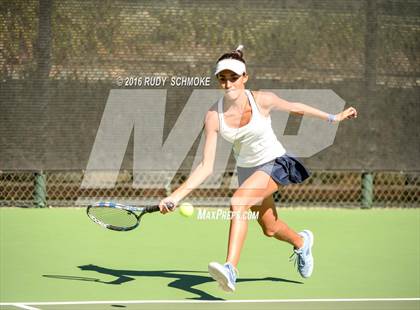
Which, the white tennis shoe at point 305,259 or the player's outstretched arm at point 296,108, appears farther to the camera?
the white tennis shoe at point 305,259

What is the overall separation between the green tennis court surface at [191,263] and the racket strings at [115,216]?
0.47 metres

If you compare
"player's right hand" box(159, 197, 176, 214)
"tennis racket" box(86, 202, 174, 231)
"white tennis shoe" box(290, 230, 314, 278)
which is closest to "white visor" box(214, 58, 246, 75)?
"player's right hand" box(159, 197, 176, 214)

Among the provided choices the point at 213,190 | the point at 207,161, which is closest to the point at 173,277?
the point at 207,161

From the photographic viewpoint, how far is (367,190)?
1159 cm

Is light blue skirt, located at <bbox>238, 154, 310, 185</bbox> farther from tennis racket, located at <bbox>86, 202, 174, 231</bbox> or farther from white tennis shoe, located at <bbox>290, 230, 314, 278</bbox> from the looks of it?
tennis racket, located at <bbox>86, 202, 174, 231</bbox>

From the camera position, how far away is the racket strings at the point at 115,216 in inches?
271

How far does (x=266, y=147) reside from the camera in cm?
678

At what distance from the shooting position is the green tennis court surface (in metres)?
6.52

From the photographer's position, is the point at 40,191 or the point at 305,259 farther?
the point at 40,191

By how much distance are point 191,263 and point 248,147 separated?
5.60 feet

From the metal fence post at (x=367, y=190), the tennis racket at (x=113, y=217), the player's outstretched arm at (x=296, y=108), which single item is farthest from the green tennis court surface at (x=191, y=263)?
the player's outstretched arm at (x=296, y=108)

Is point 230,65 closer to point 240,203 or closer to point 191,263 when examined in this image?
point 240,203

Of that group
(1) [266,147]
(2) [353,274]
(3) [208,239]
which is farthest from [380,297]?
(3) [208,239]

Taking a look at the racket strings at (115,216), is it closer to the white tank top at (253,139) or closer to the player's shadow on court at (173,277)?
the player's shadow on court at (173,277)
